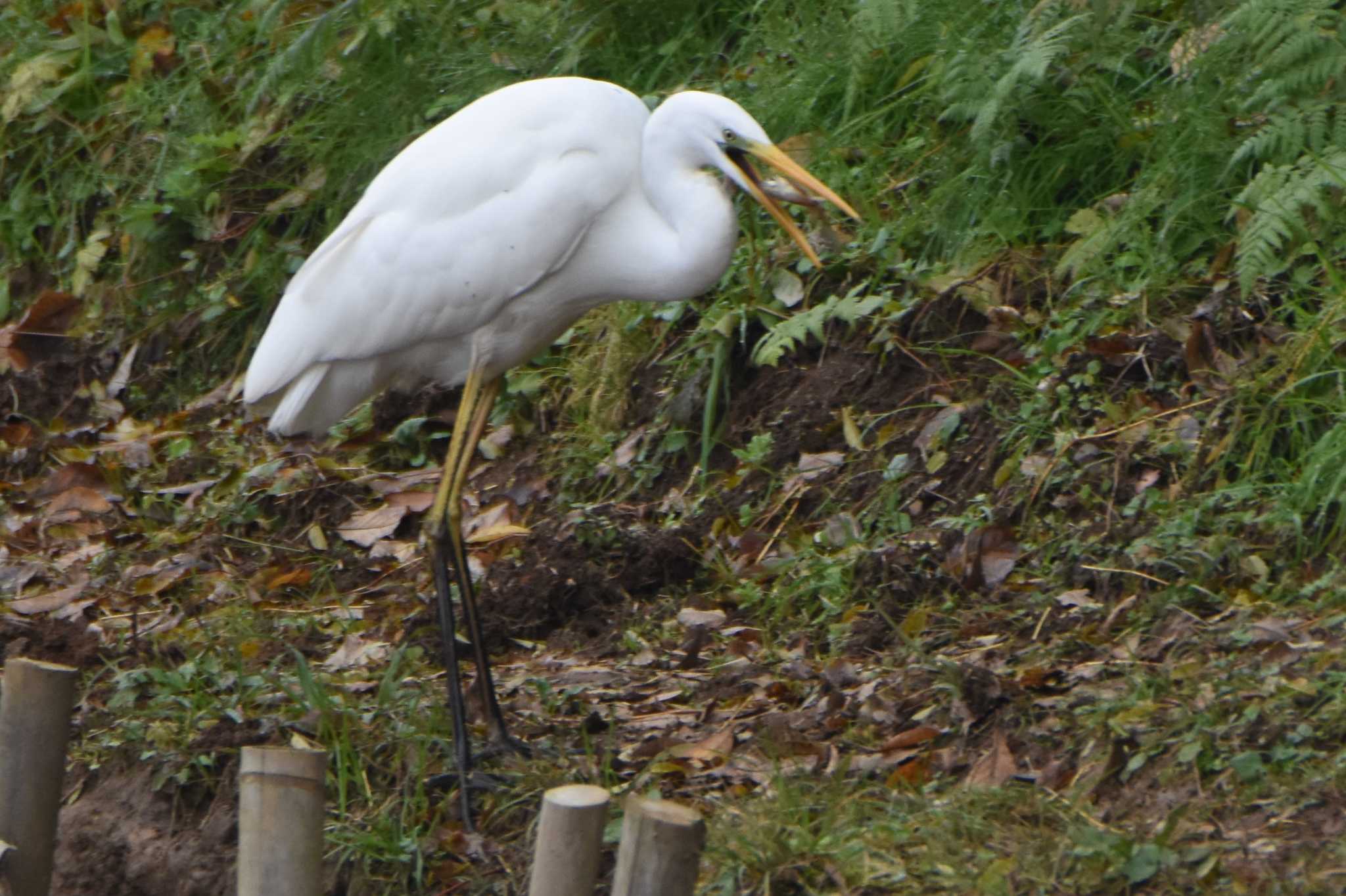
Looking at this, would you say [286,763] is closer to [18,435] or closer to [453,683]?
[453,683]

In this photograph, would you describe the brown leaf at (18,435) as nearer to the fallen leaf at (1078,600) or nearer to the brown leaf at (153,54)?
the brown leaf at (153,54)

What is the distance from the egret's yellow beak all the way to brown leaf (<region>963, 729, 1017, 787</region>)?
1076 millimetres

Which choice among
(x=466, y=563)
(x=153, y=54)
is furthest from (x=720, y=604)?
(x=153, y=54)

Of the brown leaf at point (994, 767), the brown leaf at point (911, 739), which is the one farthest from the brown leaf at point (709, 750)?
the brown leaf at point (994, 767)

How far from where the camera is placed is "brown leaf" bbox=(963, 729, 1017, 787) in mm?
3246

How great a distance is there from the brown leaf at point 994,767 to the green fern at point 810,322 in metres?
1.59

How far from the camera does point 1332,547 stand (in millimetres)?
3684

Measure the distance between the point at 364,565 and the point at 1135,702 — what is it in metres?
2.52

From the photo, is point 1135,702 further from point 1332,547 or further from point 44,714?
point 44,714

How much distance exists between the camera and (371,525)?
17.2ft

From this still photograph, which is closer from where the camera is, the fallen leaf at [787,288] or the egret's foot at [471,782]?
the egret's foot at [471,782]

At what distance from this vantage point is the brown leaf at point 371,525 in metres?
5.17

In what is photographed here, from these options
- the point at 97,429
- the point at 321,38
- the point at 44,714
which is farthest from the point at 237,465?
the point at 44,714

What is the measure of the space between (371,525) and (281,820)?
2604mm
